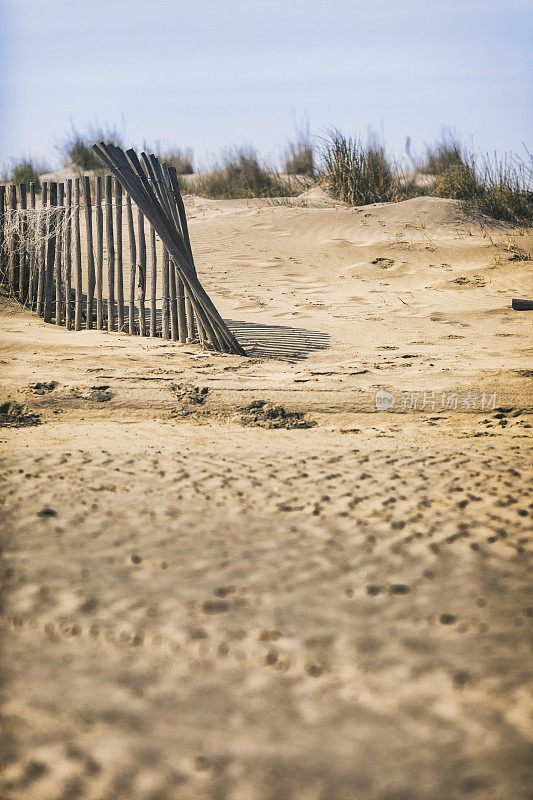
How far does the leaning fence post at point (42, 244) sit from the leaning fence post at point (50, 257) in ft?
0.18

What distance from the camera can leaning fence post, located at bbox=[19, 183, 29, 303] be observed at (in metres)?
5.61

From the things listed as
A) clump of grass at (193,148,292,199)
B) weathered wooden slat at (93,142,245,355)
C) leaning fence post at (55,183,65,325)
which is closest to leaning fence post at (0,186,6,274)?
leaning fence post at (55,183,65,325)

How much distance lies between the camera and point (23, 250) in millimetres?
5730

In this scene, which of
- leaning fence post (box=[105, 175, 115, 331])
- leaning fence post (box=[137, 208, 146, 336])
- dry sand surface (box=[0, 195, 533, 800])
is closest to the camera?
dry sand surface (box=[0, 195, 533, 800])

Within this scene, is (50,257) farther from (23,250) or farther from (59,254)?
(23,250)

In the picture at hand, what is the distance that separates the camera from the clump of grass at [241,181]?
1205 centimetres

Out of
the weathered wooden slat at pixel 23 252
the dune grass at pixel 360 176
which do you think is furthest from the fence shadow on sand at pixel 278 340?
the dune grass at pixel 360 176

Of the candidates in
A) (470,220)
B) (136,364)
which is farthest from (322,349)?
(470,220)

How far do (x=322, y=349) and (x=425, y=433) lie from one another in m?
1.70

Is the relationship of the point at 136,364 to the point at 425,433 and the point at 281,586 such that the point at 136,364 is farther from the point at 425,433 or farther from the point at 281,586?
the point at 281,586

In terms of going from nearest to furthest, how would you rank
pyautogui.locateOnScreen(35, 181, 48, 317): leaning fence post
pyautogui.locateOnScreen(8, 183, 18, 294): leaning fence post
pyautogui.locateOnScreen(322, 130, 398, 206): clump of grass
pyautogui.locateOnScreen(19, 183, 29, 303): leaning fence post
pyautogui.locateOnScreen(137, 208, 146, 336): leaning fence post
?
1. pyautogui.locateOnScreen(137, 208, 146, 336): leaning fence post
2. pyautogui.locateOnScreen(35, 181, 48, 317): leaning fence post
3. pyautogui.locateOnScreen(19, 183, 29, 303): leaning fence post
4. pyautogui.locateOnScreen(8, 183, 18, 294): leaning fence post
5. pyautogui.locateOnScreen(322, 130, 398, 206): clump of grass

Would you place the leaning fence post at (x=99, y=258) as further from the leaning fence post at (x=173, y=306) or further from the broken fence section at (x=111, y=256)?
the leaning fence post at (x=173, y=306)

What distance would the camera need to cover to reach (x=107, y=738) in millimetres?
1234

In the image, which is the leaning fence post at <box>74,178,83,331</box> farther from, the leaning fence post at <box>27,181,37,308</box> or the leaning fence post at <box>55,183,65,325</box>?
the leaning fence post at <box>27,181,37,308</box>
